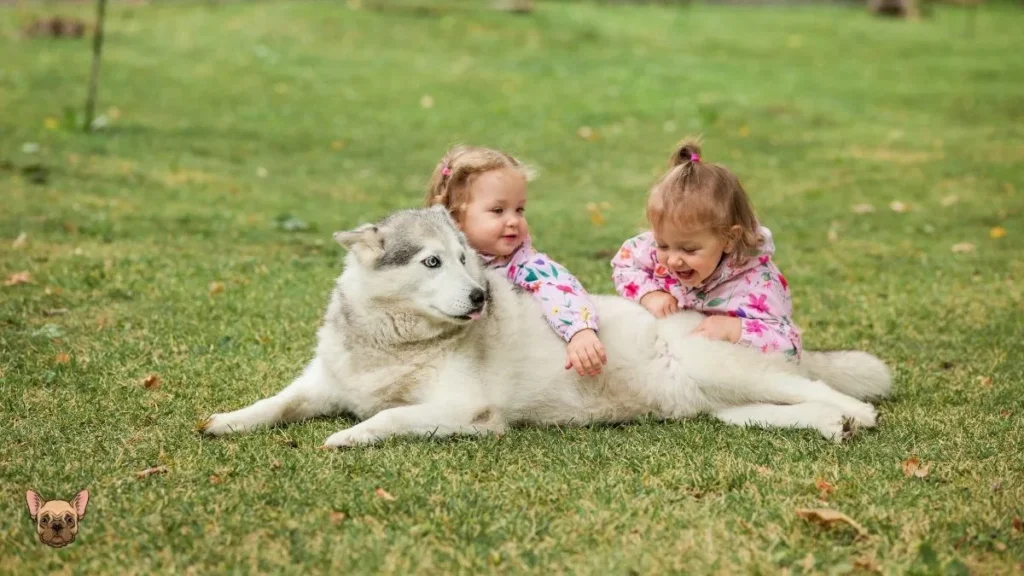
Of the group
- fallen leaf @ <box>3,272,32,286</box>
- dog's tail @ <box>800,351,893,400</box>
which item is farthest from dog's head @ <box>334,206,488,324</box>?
fallen leaf @ <box>3,272,32,286</box>

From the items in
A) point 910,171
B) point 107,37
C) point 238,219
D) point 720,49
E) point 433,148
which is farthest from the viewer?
point 720,49

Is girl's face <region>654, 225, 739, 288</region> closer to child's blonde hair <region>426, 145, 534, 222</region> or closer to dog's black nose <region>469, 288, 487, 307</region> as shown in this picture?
child's blonde hair <region>426, 145, 534, 222</region>

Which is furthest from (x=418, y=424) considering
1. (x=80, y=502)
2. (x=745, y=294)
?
(x=745, y=294)

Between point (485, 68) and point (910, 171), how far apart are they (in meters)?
8.34

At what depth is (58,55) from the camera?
17.7 m

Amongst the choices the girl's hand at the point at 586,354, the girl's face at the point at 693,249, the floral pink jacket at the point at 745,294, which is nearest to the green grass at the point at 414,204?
the girl's hand at the point at 586,354

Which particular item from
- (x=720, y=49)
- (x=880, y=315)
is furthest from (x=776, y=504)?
(x=720, y=49)

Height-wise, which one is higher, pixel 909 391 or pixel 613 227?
pixel 909 391

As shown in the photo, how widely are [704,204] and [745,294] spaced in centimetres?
51

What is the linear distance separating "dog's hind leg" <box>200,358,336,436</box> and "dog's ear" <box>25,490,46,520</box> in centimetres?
88

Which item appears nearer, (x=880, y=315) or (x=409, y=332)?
(x=409, y=332)

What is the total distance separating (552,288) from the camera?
5.00m

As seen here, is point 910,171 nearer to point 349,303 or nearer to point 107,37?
point 349,303

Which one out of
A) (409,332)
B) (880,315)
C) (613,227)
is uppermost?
(409,332)
